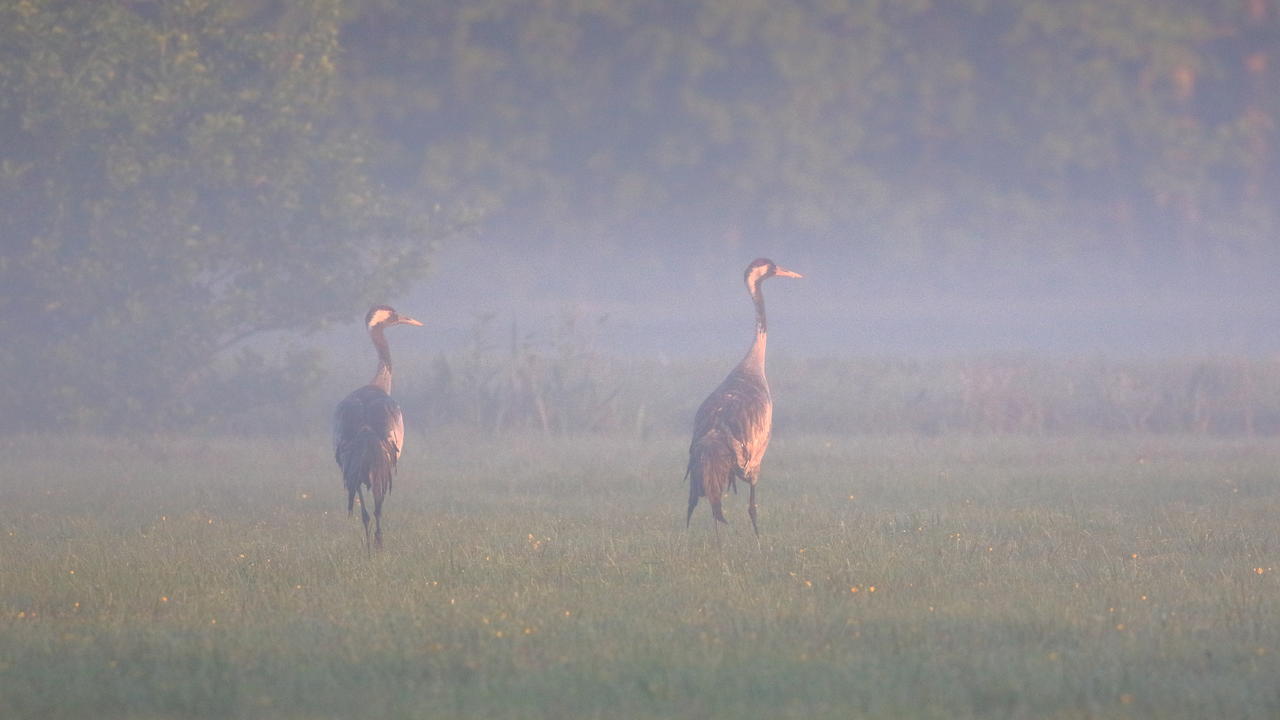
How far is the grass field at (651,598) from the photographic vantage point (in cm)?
716

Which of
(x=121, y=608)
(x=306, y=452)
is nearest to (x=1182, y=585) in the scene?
(x=121, y=608)

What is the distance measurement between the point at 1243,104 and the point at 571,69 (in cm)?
2393

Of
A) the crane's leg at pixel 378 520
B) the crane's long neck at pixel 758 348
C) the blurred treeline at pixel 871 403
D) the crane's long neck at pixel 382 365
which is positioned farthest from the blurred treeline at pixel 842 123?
the crane's leg at pixel 378 520

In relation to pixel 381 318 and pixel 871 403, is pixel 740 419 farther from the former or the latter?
pixel 871 403

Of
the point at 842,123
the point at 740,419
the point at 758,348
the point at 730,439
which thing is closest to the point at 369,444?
the point at 730,439

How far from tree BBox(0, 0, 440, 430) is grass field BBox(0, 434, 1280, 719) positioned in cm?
641

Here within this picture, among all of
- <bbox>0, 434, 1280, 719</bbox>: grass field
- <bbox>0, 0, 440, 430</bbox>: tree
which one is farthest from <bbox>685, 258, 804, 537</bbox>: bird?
<bbox>0, 0, 440, 430</bbox>: tree

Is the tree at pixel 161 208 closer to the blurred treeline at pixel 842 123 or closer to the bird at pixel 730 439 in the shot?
the blurred treeline at pixel 842 123

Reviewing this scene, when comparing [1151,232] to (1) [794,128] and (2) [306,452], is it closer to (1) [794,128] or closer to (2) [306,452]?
(1) [794,128]

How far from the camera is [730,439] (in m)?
12.8

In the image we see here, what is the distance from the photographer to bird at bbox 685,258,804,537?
12.4 metres

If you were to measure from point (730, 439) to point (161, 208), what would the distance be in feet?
46.6

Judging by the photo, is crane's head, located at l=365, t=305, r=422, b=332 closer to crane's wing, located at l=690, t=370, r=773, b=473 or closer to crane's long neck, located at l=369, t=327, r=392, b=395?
crane's long neck, located at l=369, t=327, r=392, b=395

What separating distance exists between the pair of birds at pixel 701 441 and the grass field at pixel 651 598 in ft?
1.59
